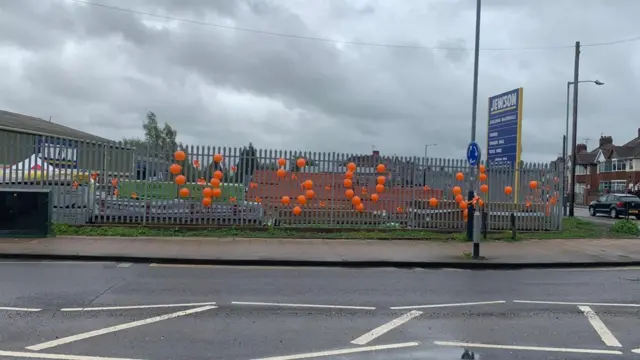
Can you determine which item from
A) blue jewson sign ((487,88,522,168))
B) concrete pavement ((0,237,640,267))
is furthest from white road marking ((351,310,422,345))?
blue jewson sign ((487,88,522,168))

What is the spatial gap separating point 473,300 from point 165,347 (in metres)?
4.69

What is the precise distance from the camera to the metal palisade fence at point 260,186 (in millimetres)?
15125

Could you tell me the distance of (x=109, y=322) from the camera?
20.7 ft

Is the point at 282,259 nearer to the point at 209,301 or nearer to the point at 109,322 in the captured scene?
the point at 209,301

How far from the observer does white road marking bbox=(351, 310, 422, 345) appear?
5785mm

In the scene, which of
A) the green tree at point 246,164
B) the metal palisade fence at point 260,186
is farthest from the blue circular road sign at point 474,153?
the green tree at point 246,164

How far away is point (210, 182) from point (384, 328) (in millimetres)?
10023

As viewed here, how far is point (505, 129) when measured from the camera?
64.5ft

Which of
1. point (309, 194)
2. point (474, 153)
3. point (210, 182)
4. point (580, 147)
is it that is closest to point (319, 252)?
point (309, 194)

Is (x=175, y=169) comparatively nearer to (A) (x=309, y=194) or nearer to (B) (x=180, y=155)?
(B) (x=180, y=155)

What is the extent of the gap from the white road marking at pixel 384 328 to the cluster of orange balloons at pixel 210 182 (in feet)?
30.4

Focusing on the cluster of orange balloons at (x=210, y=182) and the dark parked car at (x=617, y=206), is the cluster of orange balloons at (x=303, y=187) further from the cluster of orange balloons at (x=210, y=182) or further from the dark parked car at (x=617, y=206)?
the dark parked car at (x=617, y=206)

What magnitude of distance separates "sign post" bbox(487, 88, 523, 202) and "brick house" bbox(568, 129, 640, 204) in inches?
1782

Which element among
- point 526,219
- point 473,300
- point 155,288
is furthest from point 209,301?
point 526,219
